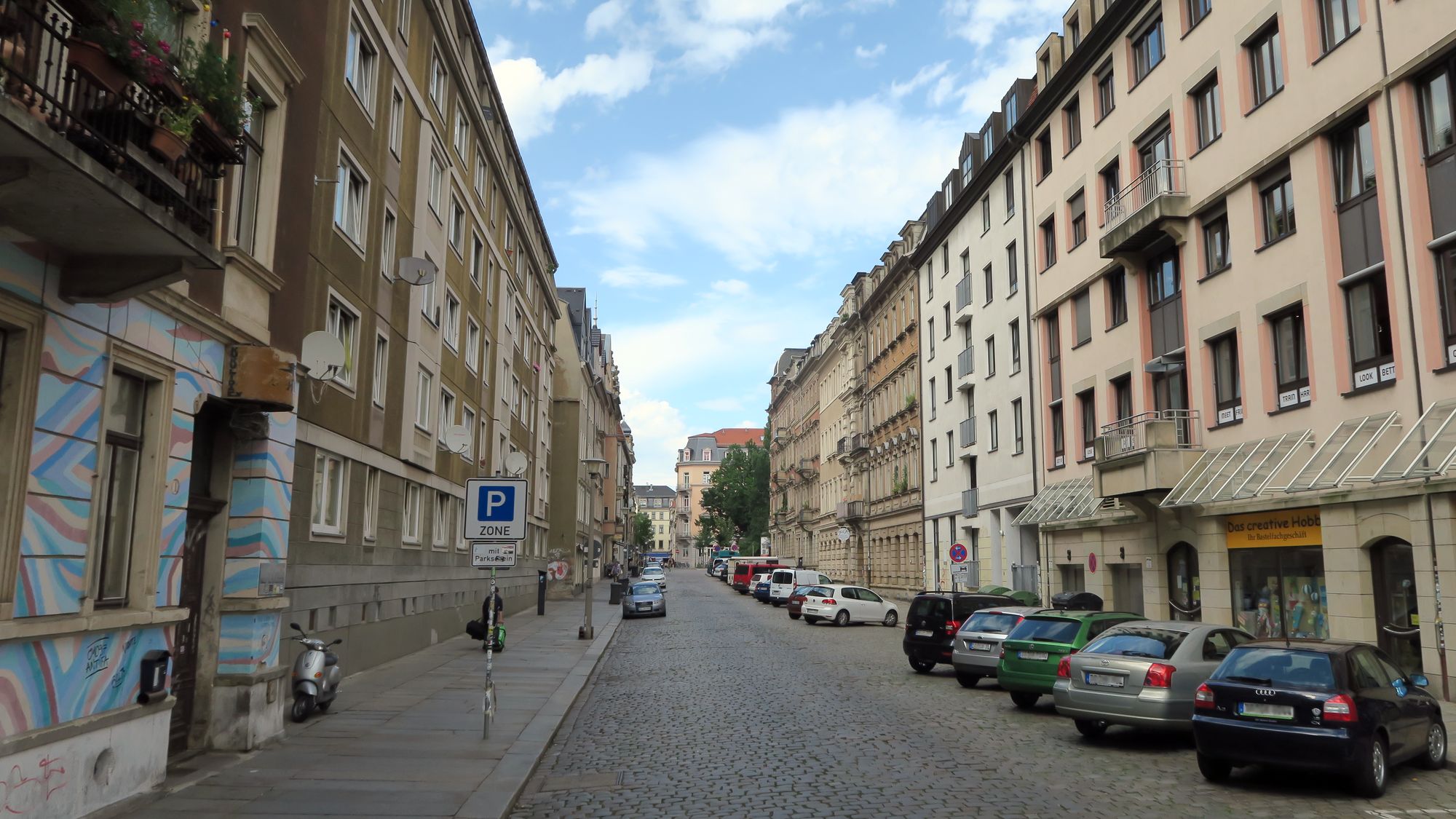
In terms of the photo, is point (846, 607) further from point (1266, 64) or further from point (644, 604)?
point (1266, 64)

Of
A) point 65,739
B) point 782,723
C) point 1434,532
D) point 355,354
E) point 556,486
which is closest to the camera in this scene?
point 65,739

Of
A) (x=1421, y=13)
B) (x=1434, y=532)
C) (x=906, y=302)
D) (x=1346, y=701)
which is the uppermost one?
(x=906, y=302)

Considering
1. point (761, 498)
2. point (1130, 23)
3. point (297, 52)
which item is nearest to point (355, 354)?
point (297, 52)

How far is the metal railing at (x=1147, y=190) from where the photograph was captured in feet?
75.8

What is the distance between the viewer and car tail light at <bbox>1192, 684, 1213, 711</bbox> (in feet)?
32.6

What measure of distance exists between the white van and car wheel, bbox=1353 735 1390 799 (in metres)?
37.1

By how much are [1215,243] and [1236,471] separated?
18.0 ft

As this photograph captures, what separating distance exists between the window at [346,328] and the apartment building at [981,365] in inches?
749

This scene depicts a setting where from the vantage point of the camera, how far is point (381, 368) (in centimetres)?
1873

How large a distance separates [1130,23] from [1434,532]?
15637mm

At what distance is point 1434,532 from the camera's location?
1512 centimetres

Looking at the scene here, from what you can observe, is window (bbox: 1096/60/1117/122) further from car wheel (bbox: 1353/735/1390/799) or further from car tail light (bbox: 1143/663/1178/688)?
car wheel (bbox: 1353/735/1390/799)

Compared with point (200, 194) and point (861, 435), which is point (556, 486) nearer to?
point (861, 435)

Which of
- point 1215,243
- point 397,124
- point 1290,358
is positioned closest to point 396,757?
Answer: point 397,124
